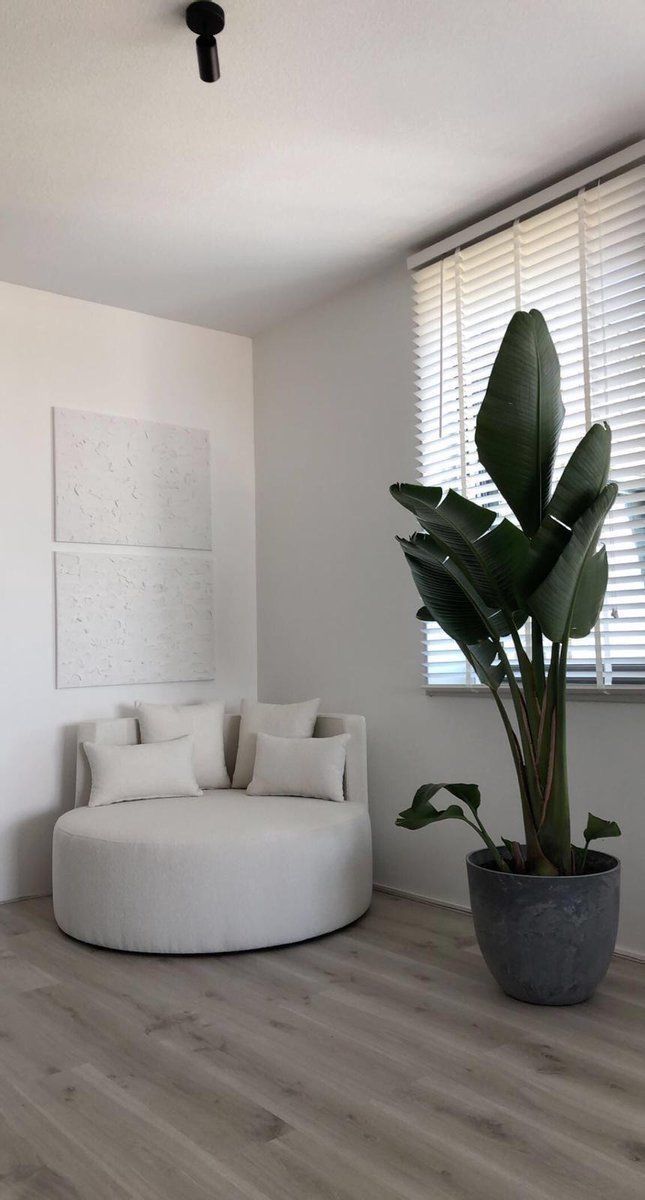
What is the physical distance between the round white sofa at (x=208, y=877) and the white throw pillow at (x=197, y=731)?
570 millimetres

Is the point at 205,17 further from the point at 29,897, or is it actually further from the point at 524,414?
the point at 29,897

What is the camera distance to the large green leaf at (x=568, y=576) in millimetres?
2641

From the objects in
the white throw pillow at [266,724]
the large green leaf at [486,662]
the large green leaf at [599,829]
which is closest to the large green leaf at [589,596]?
the large green leaf at [486,662]

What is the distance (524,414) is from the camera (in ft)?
9.36

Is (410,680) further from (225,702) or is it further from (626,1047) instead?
(626,1047)

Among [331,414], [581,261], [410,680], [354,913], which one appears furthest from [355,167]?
[354,913]

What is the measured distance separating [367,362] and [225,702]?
184 centimetres

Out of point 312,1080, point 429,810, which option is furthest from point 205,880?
point 312,1080

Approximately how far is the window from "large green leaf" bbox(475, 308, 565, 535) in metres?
0.48

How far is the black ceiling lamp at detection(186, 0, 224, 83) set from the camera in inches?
97.7

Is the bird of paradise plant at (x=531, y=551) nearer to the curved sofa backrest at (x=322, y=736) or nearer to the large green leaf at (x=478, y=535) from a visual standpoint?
the large green leaf at (x=478, y=535)

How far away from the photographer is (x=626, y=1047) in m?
2.49

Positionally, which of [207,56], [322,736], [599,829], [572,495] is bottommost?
[599,829]

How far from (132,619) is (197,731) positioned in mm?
638
